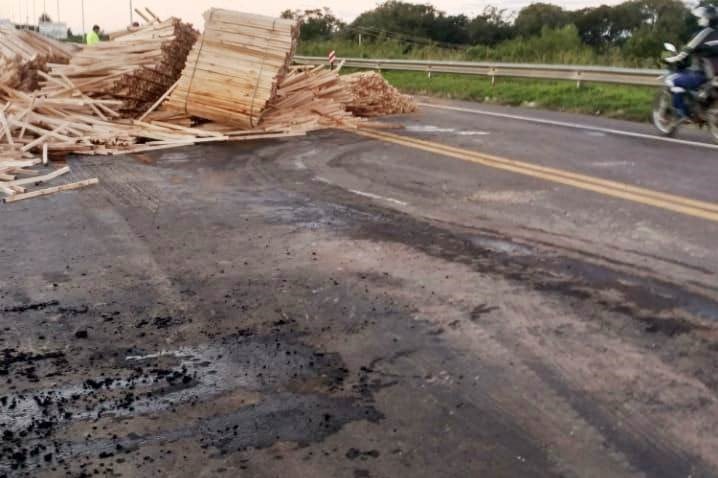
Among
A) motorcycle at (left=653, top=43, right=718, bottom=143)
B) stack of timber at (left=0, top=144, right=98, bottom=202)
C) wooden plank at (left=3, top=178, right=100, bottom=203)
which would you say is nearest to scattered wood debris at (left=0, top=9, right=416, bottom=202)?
stack of timber at (left=0, top=144, right=98, bottom=202)

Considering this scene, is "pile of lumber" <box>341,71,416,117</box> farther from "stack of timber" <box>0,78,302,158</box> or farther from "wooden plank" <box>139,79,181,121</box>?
"wooden plank" <box>139,79,181,121</box>

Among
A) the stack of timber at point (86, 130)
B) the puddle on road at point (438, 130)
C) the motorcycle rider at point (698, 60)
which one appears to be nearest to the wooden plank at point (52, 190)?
the stack of timber at point (86, 130)

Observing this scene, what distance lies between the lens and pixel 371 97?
17.0 meters

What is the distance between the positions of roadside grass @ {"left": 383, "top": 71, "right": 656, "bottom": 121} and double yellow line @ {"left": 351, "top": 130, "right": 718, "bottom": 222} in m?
6.84

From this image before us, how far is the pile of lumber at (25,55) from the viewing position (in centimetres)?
1493

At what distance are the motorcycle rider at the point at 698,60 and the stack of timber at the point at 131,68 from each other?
8635mm

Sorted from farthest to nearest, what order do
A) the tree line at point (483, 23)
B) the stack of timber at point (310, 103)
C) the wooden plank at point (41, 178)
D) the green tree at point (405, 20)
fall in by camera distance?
the green tree at point (405, 20), the tree line at point (483, 23), the stack of timber at point (310, 103), the wooden plank at point (41, 178)

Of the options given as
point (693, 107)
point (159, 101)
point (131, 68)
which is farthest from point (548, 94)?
point (131, 68)

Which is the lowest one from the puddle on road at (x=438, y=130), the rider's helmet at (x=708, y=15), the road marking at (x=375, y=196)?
the road marking at (x=375, y=196)

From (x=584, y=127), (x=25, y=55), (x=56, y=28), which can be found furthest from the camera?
(x=56, y=28)

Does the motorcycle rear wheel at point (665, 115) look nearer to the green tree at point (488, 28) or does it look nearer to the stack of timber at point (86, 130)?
the stack of timber at point (86, 130)

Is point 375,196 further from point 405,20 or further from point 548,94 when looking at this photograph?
point 405,20

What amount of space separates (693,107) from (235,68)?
7528 millimetres

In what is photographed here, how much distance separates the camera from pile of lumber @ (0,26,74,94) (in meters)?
14.9
